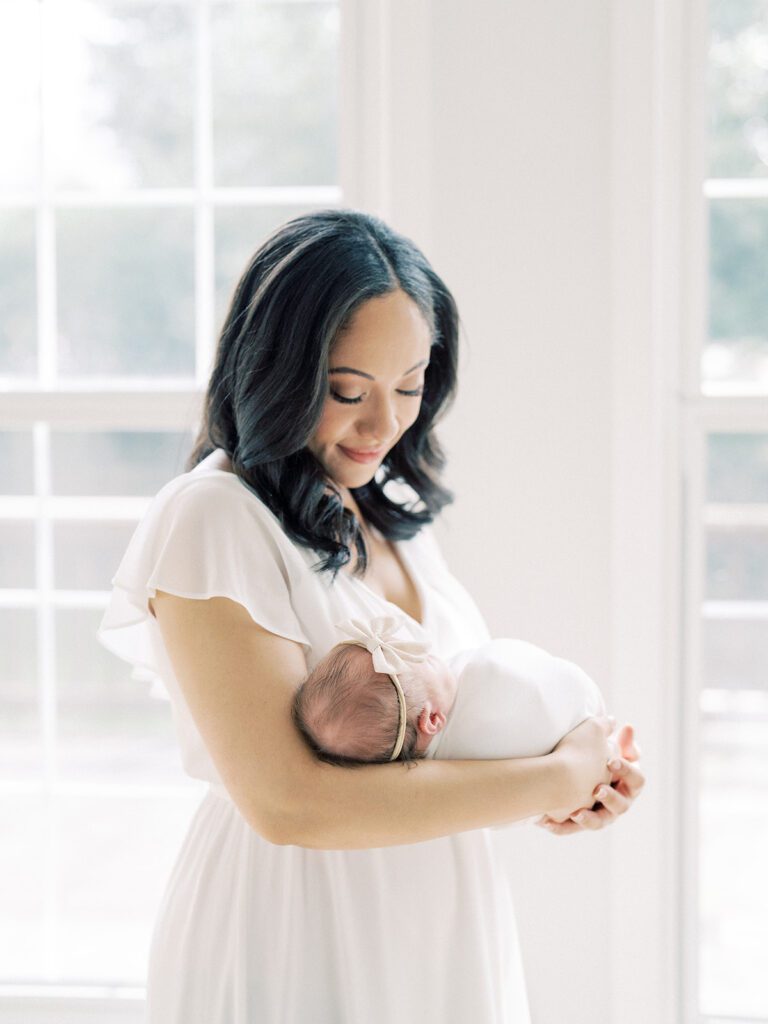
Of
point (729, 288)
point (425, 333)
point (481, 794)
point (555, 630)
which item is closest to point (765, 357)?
point (729, 288)

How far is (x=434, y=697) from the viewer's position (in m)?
1.23

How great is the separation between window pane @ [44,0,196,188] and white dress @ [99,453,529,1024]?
986 millimetres

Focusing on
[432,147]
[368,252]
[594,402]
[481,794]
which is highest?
[432,147]

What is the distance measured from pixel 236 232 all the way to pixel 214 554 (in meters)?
1.07

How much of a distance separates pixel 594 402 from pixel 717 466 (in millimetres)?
337

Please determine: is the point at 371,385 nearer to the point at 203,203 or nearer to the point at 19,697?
the point at 203,203

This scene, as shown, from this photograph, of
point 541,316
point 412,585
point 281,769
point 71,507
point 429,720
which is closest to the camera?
point 281,769

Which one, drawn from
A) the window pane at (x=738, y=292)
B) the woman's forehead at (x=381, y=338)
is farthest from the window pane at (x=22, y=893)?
the window pane at (x=738, y=292)

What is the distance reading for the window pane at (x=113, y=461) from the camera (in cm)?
205

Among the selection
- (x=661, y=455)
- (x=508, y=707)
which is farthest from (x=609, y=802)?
(x=661, y=455)

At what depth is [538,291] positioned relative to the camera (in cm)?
186

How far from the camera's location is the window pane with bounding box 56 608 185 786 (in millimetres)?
2115

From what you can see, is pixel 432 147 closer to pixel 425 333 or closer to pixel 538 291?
pixel 538 291

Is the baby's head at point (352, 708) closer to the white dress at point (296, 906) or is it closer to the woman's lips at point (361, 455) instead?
the white dress at point (296, 906)
